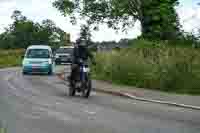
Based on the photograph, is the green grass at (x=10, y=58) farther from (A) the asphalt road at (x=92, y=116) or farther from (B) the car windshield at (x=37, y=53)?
(A) the asphalt road at (x=92, y=116)

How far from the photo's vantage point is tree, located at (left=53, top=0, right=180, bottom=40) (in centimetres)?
5426

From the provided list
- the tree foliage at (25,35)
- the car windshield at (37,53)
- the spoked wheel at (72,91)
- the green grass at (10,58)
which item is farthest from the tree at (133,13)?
the tree foliage at (25,35)

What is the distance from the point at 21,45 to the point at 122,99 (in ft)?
353

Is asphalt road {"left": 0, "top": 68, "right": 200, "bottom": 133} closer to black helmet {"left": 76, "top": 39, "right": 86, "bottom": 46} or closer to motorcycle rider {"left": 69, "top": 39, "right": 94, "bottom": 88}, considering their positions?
motorcycle rider {"left": 69, "top": 39, "right": 94, "bottom": 88}

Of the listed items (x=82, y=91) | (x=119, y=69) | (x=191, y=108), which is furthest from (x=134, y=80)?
(x=191, y=108)

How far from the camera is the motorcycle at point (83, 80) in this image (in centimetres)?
1783

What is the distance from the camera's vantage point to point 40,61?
34.3 meters

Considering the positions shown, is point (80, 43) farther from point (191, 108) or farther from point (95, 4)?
point (95, 4)

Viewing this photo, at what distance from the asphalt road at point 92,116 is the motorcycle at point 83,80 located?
33.0 inches

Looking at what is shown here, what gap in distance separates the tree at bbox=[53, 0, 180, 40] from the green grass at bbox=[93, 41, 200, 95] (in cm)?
2601

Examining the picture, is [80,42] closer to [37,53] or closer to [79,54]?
[79,54]

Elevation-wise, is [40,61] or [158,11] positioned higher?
[158,11]

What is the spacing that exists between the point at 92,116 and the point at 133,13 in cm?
4593

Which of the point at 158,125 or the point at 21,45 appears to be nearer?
the point at 158,125
